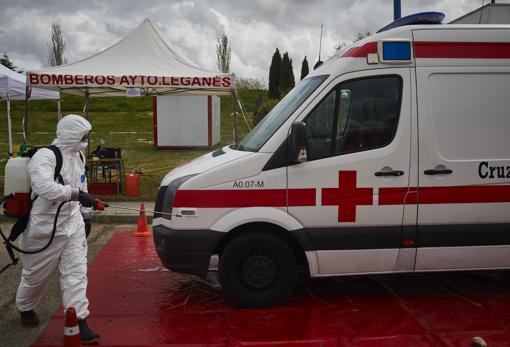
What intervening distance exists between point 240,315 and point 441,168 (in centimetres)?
227

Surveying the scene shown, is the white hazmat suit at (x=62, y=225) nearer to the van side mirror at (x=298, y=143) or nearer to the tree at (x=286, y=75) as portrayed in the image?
the van side mirror at (x=298, y=143)

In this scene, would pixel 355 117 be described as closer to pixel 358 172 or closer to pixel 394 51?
pixel 358 172

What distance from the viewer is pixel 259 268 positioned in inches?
191

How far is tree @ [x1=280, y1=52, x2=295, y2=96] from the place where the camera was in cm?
4131

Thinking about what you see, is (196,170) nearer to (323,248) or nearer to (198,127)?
(323,248)

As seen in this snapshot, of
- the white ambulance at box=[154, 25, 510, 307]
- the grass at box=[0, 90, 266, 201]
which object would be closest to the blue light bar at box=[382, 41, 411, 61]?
the white ambulance at box=[154, 25, 510, 307]

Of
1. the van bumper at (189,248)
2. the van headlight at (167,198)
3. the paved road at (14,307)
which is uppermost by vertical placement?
the van headlight at (167,198)

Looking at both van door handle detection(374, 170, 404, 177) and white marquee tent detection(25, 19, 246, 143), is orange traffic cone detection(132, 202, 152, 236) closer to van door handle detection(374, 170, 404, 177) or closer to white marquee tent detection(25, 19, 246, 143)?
white marquee tent detection(25, 19, 246, 143)

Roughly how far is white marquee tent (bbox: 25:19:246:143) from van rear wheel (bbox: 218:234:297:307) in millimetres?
6481

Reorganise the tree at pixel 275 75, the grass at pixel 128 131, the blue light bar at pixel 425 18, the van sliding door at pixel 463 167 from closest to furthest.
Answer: the van sliding door at pixel 463 167, the blue light bar at pixel 425 18, the grass at pixel 128 131, the tree at pixel 275 75

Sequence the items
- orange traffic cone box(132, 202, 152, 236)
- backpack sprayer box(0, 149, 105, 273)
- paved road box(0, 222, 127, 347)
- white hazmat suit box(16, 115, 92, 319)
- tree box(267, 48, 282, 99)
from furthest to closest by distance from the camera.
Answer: tree box(267, 48, 282, 99) → orange traffic cone box(132, 202, 152, 236) → paved road box(0, 222, 127, 347) → backpack sprayer box(0, 149, 105, 273) → white hazmat suit box(16, 115, 92, 319)

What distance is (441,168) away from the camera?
486cm

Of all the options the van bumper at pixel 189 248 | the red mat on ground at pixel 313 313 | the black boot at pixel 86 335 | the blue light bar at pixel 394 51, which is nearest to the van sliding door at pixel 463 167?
the blue light bar at pixel 394 51

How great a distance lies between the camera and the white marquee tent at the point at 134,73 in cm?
1055
